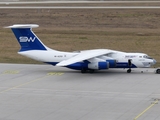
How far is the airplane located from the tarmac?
88 cm

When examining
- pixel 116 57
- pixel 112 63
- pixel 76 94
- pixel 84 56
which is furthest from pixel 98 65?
pixel 76 94

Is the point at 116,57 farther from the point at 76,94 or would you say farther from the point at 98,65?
the point at 76,94

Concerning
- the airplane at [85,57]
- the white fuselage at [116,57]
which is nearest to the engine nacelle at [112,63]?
the airplane at [85,57]

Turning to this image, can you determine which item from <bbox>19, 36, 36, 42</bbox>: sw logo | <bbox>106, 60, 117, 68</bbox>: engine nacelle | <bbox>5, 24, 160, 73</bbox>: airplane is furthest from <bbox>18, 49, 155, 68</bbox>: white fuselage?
<bbox>19, 36, 36, 42</bbox>: sw logo

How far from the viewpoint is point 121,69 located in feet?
177

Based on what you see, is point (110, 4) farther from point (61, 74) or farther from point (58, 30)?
point (61, 74)

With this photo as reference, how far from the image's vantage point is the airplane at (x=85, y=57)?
1973 inches

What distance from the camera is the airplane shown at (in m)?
50.1

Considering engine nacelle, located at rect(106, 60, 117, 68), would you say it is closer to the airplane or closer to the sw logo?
the airplane

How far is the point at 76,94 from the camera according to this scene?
135 ft

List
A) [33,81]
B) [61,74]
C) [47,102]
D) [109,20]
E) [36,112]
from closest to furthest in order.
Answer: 1. [36,112]
2. [47,102]
3. [33,81]
4. [61,74]
5. [109,20]

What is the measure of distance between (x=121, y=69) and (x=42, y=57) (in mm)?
8582

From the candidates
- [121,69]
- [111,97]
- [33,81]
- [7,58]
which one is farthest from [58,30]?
[111,97]

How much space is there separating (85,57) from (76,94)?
8.70 metres
